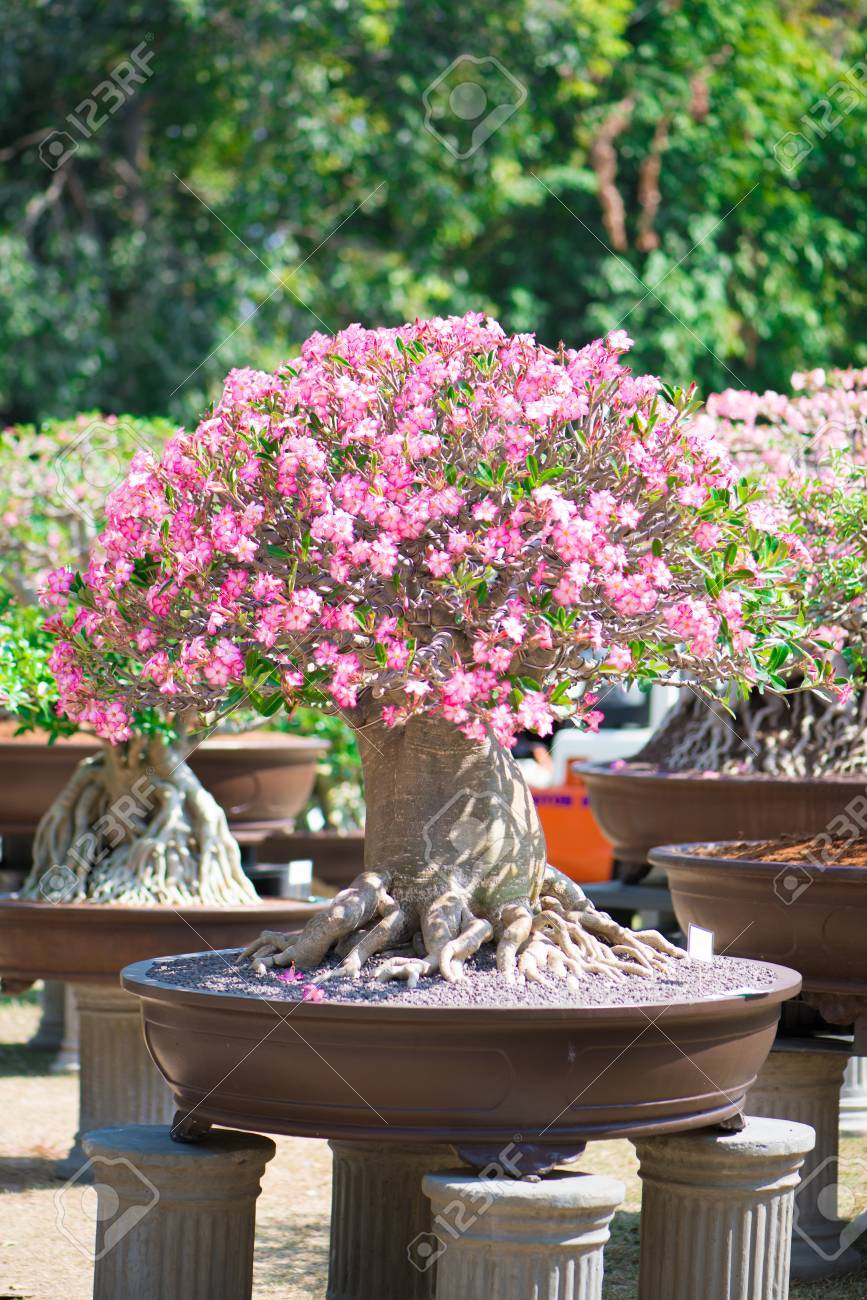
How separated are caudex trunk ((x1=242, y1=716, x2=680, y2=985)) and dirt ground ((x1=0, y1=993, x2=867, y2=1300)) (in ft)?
2.18

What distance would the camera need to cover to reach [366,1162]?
11.2ft

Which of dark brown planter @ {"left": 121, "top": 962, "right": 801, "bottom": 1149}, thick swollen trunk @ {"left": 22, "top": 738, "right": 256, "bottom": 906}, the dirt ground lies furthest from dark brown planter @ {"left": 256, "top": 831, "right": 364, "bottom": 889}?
dark brown planter @ {"left": 121, "top": 962, "right": 801, "bottom": 1149}

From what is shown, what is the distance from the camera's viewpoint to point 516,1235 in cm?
258

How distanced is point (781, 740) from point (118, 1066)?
2426 millimetres

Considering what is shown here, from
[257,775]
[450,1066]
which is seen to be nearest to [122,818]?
[257,775]

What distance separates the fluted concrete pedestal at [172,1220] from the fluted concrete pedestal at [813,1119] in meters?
1.52

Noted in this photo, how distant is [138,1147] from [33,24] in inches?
480

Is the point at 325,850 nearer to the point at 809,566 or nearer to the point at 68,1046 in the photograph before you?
the point at 68,1046

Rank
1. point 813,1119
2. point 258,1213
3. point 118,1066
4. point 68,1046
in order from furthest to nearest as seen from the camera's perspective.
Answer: point 68,1046, point 118,1066, point 258,1213, point 813,1119

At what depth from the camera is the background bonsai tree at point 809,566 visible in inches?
164

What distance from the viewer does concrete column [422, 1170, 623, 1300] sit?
2572mm

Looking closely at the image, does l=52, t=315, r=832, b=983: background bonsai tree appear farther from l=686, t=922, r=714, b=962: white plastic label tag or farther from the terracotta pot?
the terracotta pot

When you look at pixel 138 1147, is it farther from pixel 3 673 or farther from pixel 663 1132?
pixel 3 673

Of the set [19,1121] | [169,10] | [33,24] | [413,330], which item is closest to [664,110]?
[169,10]
